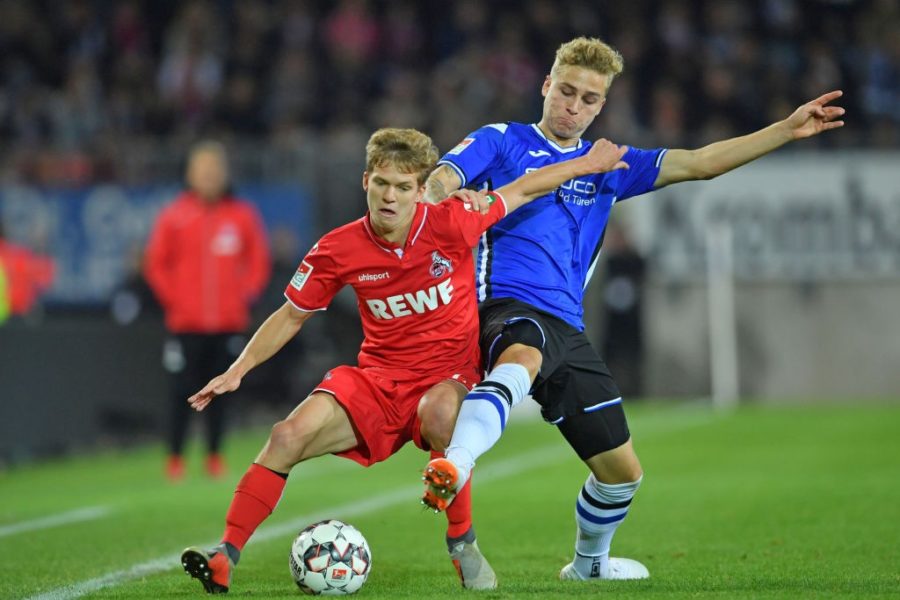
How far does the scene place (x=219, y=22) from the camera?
20766 mm

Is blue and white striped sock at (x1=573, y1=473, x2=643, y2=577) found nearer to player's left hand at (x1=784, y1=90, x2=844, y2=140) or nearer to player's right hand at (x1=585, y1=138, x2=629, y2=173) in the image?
player's right hand at (x1=585, y1=138, x2=629, y2=173)

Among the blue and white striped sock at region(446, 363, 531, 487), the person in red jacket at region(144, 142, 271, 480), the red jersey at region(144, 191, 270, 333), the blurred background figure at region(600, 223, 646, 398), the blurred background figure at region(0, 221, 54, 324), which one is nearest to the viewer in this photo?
the blue and white striped sock at region(446, 363, 531, 487)

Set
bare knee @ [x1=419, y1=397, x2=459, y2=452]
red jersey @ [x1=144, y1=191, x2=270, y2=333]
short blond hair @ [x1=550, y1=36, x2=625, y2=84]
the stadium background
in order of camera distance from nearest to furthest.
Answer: bare knee @ [x1=419, y1=397, x2=459, y2=452]
short blond hair @ [x1=550, y1=36, x2=625, y2=84]
red jersey @ [x1=144, y1=191, x2=270, y2=333]
the stadium background

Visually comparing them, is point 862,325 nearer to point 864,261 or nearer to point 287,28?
point 864,261

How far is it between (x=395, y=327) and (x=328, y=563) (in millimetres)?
961

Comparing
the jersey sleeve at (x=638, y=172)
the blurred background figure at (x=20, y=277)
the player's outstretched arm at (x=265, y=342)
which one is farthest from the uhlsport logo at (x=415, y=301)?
the blurred background figure at (x=20, y=277)

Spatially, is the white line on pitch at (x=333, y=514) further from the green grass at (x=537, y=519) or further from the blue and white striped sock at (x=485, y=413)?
the blue and white striped sock at (x=485, y=413)

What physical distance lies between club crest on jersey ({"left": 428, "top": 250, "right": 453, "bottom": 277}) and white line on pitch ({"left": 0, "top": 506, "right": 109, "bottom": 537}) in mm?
3363

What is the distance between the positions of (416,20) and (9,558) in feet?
48.3

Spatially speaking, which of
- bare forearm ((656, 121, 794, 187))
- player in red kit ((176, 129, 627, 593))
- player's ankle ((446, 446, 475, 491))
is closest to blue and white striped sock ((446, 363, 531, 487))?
player's ankle ((446, 446, 475, 491))

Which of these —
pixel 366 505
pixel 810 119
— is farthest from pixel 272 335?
pixel 366 505

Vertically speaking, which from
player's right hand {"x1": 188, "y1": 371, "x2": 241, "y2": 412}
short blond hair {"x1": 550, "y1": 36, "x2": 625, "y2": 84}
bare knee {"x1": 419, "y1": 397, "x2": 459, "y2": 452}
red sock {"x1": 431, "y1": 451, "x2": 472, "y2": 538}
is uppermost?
short blond hair {"x1": 550, "y1": 36, "x2": 625, "y2": 84}

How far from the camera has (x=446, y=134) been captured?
17500 millimetres

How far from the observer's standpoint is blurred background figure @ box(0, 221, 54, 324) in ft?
43.2
